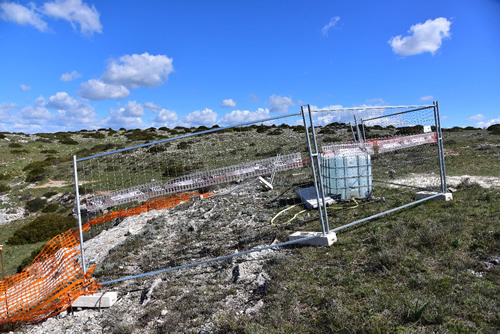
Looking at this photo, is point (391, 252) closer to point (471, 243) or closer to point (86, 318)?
point (471, 243)

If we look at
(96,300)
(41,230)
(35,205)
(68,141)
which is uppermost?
(68,141)

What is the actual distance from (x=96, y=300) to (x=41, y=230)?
1184cm

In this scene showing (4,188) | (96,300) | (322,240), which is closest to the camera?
(96,300)

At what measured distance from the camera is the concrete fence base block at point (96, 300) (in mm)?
5016

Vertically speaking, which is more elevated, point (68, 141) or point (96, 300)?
point (68, 141)

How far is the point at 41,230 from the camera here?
1443cm

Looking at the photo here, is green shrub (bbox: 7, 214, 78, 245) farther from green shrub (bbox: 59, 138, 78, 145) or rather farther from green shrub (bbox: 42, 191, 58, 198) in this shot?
green shrub (bbox: 59, 138, 78, 145)

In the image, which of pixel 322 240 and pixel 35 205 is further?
pixel 35 205

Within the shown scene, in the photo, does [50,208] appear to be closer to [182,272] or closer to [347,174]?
[182,272]

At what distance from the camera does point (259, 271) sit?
16.5ft

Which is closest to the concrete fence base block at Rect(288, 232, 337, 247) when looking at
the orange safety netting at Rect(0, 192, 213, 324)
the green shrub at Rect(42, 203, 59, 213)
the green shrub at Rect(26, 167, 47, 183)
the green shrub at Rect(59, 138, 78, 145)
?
the orange safety netting at Rect(0, 192, 213, 324)

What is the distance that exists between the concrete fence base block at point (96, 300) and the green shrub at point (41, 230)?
36.2ft

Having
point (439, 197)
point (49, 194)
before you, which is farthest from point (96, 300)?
point (49, 194)

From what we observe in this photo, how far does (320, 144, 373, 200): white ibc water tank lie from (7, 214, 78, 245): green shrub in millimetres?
12941
